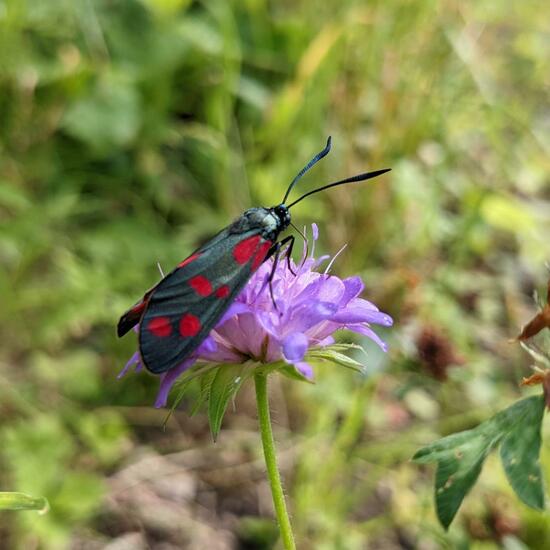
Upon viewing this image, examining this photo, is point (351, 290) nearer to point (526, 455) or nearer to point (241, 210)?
point (526, 455)

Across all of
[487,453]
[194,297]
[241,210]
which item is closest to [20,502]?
[194,297]

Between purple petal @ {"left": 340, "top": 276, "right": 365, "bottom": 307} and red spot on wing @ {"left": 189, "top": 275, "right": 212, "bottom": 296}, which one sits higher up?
red spot on wing @ {"left": 189, "top": 275, "right": 212, "bottom": 296}

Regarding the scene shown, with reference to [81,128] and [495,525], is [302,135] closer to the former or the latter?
[81,128]

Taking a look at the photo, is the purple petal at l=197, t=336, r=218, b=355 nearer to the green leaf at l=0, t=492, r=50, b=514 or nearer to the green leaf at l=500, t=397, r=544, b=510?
the green leaf at l=0, t=492, r=50, b=514

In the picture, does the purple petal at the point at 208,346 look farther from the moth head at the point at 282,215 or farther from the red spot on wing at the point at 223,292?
the moth head at the point at 282,215

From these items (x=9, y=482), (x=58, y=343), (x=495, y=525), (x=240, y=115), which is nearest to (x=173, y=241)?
(x=58, y=343)

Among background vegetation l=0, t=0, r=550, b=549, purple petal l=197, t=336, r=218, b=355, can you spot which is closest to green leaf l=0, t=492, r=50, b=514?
purple petal l=197, t=336, r=218, b=355
